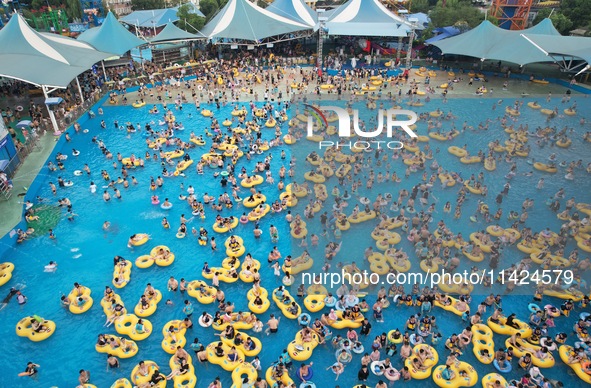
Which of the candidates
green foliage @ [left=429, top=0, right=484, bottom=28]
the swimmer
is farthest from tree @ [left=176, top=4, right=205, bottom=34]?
the swimmer

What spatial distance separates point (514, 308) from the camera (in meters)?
14.4

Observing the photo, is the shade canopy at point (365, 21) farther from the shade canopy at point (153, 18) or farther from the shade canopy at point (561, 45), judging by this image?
the shade canopy at point (153, 18)

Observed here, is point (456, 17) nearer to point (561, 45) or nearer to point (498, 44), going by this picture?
point (498, 44)

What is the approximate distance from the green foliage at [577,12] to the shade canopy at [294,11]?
25.9 m

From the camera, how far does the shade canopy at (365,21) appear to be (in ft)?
127

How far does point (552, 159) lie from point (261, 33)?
28593 mm

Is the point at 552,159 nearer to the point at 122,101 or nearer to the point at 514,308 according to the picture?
the point at 514,308

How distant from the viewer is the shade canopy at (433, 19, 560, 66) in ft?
107

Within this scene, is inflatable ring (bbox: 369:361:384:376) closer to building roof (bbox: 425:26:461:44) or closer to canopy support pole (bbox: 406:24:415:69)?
canopy support pole (bbox: 406:24:415:69)

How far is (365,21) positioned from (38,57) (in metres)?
30.1

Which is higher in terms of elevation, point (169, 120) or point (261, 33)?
point (261, 33)


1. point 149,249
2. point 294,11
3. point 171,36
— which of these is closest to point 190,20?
point 171,36

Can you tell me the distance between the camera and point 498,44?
1378 inches

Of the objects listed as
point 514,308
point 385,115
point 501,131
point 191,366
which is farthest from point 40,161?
point 501,131
